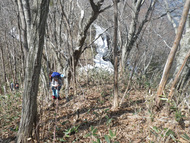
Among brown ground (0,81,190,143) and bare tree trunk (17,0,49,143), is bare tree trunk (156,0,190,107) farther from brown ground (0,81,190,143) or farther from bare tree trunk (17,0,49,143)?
bare tree trunk (17,0,49,143)

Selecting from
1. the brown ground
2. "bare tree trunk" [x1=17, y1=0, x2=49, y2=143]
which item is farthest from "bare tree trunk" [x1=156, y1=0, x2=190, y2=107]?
"bare tree trunk" [x1=17, y1=0, x2=49, y2=143]

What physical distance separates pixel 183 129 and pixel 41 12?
8.97ft

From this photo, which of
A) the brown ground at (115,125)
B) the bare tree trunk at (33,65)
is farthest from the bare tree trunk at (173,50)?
the bare tree trunk at (33,65)

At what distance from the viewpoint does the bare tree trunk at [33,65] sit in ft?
5.72

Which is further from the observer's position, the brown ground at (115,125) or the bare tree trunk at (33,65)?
the brown ground at (115,125)

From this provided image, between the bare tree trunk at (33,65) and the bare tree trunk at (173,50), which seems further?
the bare tree trunk at (173,50)

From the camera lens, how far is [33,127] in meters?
2.16

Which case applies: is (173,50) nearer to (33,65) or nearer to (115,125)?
(115,125)

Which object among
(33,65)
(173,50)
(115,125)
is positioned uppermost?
(173,50)

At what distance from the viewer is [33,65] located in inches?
73.6

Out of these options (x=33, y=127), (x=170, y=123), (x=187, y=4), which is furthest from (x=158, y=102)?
(x=33, y=127)

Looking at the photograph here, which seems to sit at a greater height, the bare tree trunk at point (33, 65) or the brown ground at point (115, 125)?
the bare tree trunk at point (33, 65)

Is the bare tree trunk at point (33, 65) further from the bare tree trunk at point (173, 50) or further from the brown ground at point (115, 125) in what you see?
the bare tree trunk at point (173, 50)

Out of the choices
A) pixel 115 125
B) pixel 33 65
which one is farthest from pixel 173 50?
pixel 33 65
